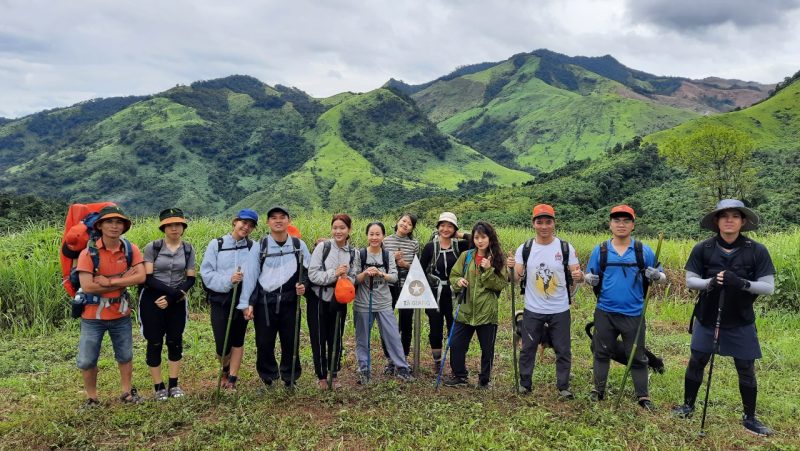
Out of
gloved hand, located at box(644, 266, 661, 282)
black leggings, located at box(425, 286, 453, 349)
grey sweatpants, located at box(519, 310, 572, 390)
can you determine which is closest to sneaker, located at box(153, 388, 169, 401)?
black leggings, located at box(425, 286, 453, 349)

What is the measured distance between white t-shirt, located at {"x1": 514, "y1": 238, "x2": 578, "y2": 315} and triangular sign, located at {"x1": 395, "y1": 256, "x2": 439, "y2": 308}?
114cm

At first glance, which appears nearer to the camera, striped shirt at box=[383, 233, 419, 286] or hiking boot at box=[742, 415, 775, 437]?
hiking boot at box=[742, 415, 775, 437]

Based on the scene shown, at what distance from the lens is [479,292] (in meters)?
5.24

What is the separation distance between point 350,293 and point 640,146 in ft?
196

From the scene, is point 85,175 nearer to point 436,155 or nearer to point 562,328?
point 436,155

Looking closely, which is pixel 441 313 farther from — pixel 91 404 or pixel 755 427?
pixel 91 404

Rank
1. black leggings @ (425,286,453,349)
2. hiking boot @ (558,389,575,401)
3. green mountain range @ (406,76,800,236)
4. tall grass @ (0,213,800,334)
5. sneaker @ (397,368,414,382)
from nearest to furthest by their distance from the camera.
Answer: hiking boot @ (558,389,575,401)
sneaker @ (397,368,414,382)
black leggings @ (425,286,453,349)
tall grass @ (0,213,800,334)
green mountain range @ (406,76,800,236)

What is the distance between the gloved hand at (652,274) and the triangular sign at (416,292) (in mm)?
2230

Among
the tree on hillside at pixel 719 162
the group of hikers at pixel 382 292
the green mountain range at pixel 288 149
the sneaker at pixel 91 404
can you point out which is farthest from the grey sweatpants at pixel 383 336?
the green mountain range at pixel 288 149

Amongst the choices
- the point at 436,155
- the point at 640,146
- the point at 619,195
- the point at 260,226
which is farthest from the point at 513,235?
the point at 436,155

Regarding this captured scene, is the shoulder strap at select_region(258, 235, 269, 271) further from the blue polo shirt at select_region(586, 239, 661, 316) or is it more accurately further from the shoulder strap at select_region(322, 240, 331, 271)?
the blue polo shirt at select_region(586, 239, 661, 316)

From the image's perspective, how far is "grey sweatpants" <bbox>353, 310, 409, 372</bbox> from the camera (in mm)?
5551

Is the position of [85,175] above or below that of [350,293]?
above

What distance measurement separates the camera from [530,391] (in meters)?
5.24
